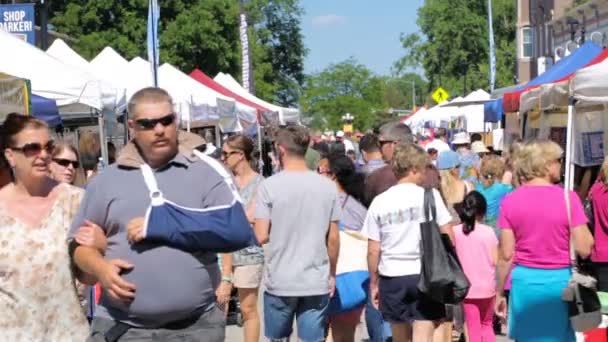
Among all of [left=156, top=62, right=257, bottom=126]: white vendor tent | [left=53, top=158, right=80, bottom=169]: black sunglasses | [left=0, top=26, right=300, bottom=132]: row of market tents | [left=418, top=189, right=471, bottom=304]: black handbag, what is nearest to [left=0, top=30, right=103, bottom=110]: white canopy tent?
[left=0, top=26, right=300, bottom=132]: row of market tents

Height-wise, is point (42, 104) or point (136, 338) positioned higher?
point (42, 104)

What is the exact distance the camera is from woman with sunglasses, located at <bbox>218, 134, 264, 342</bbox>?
842cm

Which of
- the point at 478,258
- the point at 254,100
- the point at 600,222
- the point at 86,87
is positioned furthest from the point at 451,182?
the point at 254,100

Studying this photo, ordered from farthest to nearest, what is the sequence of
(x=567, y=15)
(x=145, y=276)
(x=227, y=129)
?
(x=567, y=15) → (x=227, y=129) → (x=145, y=276)

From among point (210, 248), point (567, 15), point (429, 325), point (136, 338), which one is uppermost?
point (567, 15)

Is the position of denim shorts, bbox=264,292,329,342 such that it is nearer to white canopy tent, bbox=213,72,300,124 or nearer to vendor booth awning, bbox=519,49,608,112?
vendor booth awning, bbox=519,49,608,112

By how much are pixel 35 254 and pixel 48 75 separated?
27.1ft

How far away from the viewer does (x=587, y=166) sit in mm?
10711

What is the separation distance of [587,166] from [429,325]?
164 inches

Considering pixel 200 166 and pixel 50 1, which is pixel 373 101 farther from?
pixel 200 166

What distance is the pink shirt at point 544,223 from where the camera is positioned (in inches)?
260

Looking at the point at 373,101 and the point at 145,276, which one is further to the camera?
the point at 373,101

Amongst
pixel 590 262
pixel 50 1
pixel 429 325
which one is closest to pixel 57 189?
pixel 429 325

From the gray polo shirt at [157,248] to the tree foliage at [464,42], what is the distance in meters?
78.5
